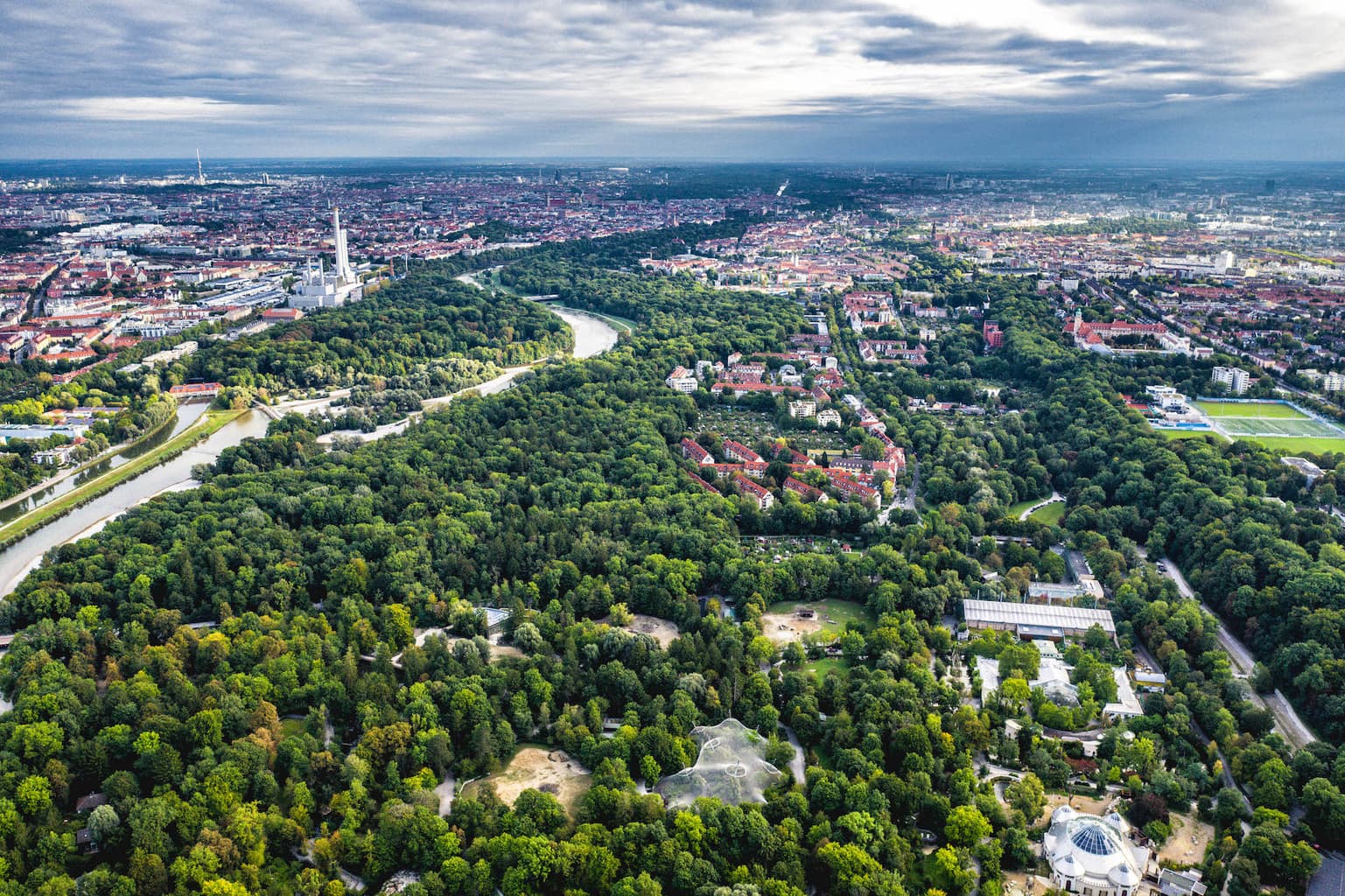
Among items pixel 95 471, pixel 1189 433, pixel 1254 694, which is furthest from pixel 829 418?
pixel 95 471

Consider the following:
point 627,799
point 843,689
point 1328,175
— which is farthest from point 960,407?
A: point 1328,175

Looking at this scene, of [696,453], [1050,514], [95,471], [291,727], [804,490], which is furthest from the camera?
[95,471]

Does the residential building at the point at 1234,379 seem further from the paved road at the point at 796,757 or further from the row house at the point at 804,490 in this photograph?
the paved road at the point at 796,757

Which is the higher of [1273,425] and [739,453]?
[1273,425]

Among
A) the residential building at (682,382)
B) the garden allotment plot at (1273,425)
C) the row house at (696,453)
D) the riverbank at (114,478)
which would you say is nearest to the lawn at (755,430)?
the residential building at (682,382)

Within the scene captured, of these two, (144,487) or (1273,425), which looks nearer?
(144,487)

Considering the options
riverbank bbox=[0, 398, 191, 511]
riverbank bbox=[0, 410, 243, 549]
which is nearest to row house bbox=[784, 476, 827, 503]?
riverbank bbox=[0, 410, 243, 549]

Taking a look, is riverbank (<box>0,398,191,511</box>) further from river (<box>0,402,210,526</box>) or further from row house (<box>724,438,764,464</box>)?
row house (<box>724,438,764,464</box>)

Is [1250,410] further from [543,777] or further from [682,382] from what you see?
[543,777]
